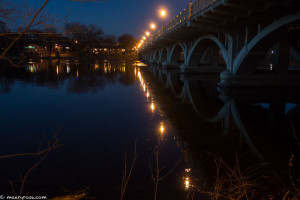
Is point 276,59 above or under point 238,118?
above

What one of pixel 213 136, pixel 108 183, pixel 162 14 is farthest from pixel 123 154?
pixel 162 14

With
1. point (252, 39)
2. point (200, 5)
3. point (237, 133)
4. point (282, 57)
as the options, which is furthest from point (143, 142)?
point (282, 57)

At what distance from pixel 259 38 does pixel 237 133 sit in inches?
374

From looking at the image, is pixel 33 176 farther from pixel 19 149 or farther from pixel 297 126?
pixel 297 126

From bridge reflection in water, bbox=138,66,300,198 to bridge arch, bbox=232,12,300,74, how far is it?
10.5 ft

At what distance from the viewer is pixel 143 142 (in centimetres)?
689

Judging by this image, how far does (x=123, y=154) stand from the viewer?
19.8ft

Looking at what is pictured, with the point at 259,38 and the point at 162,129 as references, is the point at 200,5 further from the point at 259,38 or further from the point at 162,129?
the point at 162,129

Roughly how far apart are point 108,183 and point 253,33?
640 inches

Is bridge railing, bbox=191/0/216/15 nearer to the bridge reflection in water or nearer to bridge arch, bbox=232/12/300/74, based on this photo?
bridge arch, bbox=232/12/300/74

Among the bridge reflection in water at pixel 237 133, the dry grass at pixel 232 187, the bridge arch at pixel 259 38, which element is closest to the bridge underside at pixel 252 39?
the bridge arch at pixel 259 38

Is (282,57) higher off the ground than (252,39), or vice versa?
(252,39)

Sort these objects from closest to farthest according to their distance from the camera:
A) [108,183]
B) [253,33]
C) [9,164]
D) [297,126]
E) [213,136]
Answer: [108,183]
[9,164]
[213,136]
[297,126]
[253,33]

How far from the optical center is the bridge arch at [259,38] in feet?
41.4
